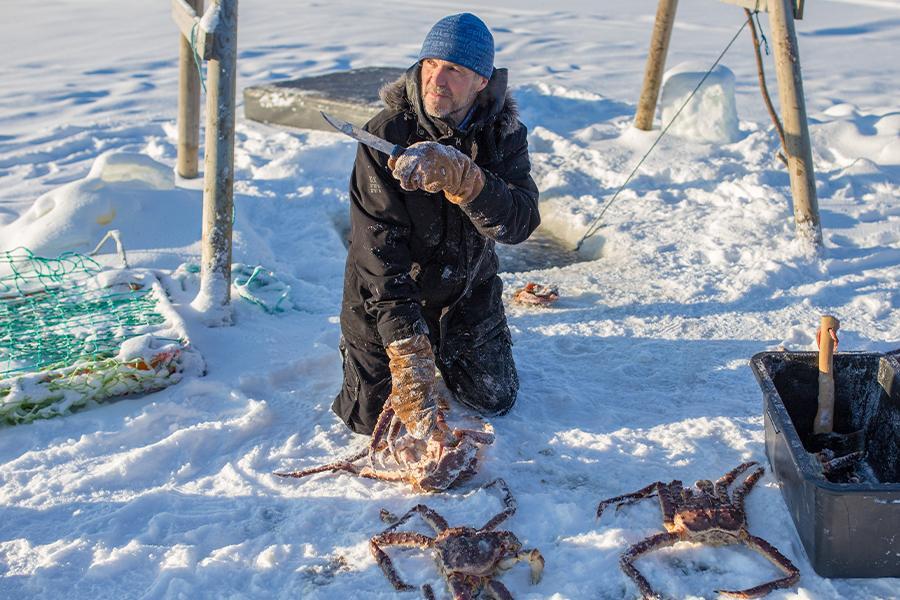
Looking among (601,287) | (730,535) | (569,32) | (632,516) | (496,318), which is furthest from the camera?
(569,32)

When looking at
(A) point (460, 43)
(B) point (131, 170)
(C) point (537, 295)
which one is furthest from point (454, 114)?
(B) point (131, 170)

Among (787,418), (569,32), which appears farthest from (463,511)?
(569,32)

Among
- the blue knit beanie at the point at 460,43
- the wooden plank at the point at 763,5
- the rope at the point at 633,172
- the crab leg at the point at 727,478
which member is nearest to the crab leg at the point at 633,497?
the crab leg at the point at 727,478

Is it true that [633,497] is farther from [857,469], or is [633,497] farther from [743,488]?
[857,469]

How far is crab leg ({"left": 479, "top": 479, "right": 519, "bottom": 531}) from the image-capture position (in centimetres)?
284

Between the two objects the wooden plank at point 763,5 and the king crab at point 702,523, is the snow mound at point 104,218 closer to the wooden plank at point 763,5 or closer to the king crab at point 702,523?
the king crab at point 702,523

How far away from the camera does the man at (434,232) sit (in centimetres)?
308

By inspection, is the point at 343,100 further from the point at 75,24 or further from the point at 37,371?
the point at 75,24

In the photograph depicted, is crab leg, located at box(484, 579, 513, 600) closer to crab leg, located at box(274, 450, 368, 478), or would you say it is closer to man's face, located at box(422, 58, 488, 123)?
crab leg, located at box(274, 450, 368, 478)

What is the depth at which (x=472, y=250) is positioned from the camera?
342 cm

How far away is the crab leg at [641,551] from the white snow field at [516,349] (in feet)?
0.10

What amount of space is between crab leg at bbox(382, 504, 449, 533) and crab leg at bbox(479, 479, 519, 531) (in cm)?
12

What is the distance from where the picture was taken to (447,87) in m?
3.12

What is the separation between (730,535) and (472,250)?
1312mm
